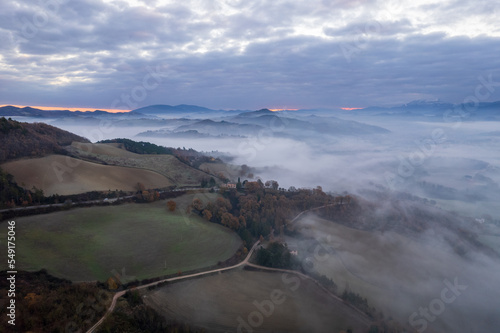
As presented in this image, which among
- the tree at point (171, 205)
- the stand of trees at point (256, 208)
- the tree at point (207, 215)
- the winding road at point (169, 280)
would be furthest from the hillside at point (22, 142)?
the winding road at point (169, 280)

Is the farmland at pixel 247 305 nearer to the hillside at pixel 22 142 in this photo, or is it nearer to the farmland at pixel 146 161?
the farmland at pixel 146 161

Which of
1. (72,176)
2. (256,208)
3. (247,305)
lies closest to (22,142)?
(72,176)

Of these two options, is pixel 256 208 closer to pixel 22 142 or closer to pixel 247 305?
pixel 247 305

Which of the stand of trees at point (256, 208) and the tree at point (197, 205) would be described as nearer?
the stand of trees at point (256, 208)

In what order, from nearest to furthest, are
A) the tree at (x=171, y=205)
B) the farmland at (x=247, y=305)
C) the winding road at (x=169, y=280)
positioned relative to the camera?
the winding road at (x=169, y=280)
the farmland at (x=247, y=305)
the tree at (x=171, y=205)

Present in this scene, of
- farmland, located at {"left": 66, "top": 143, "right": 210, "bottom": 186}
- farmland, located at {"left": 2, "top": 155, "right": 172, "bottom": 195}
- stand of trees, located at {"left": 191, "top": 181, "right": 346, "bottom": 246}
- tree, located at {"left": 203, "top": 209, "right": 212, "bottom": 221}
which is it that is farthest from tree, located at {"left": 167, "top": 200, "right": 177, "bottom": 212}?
farmland, located at {"left": 66, "top": 143, "right": 210, "bottom": 186}

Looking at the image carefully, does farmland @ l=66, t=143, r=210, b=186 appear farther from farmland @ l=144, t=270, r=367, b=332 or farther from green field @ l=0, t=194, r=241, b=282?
farmland @ l=144, t=270, r=367, b=332

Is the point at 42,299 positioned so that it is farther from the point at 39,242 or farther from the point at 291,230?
the point at 291,230

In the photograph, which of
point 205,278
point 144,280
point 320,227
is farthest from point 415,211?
point 144,280
